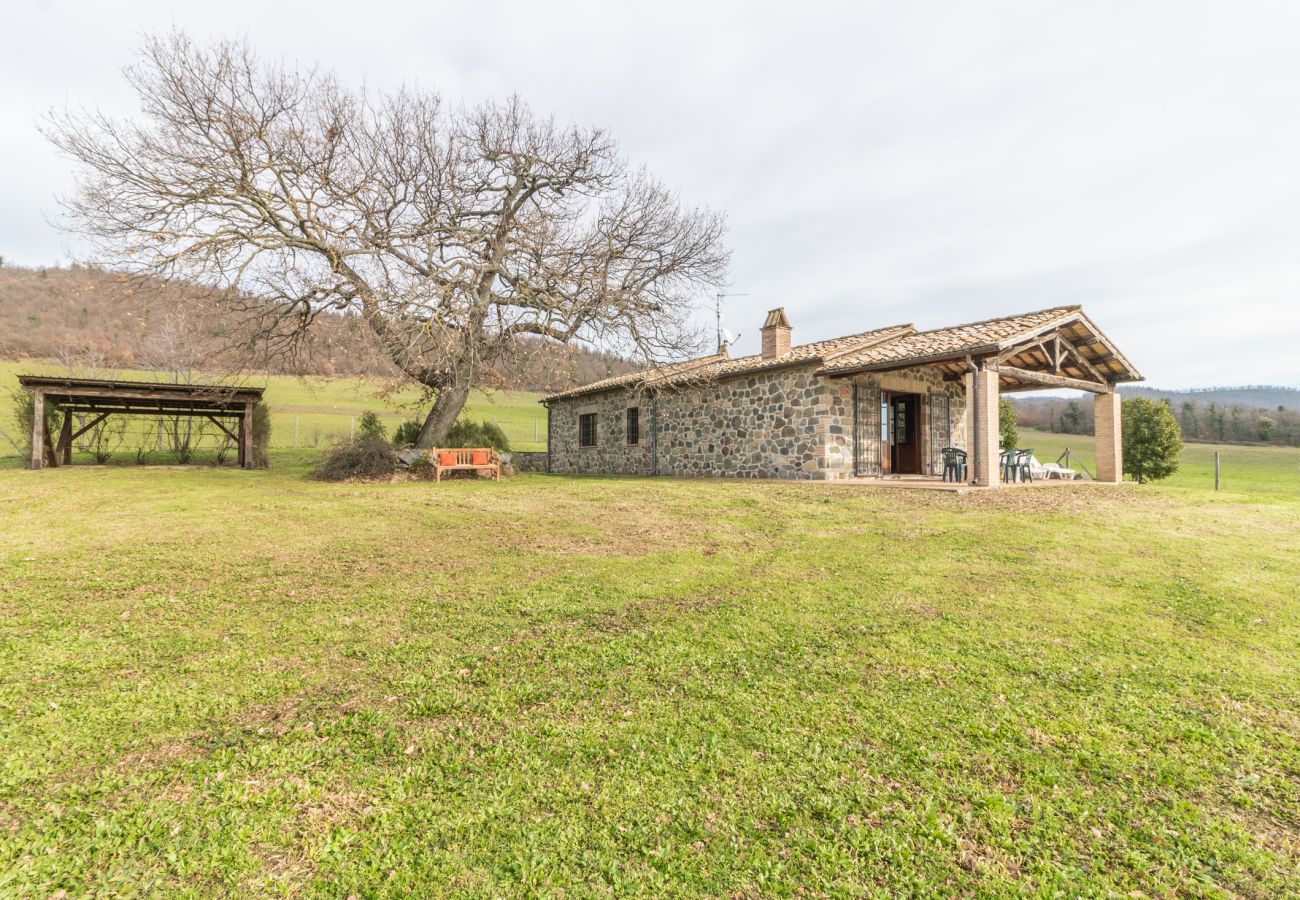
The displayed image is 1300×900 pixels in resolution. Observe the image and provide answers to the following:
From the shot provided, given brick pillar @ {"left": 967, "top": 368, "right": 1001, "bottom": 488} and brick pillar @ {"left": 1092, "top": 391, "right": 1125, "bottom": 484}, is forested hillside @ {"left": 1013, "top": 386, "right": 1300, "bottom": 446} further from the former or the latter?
brick pillar @ {"left": 967, "top": 368, "right": 1001, "bottom": 488}

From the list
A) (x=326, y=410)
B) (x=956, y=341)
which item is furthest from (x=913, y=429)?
(x=326, y=410)

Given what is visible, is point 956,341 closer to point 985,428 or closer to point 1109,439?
point 985,428

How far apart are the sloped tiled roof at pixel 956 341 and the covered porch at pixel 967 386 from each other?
0.02m

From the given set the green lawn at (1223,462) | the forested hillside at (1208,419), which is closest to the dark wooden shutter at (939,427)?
the green lawn at (1223,462)

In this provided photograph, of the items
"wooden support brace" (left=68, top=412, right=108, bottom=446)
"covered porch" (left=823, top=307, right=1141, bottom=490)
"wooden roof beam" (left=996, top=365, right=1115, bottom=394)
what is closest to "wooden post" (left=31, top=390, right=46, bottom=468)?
"wooden support brace" (left=68, top=412, right=108, bottom=446)

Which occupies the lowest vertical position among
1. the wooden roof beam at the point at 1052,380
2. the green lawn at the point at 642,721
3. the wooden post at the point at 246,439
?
the green lawn at the point at 642,721

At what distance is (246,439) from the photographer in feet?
47.2

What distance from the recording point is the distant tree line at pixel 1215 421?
132ft

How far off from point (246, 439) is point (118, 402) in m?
Answer: 2.94

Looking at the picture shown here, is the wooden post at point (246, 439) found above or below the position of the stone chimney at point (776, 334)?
below

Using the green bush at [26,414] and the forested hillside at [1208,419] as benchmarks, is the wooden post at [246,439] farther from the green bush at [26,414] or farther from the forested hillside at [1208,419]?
the forested hillside at [1208,419]

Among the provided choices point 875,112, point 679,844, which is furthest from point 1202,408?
point 679,844

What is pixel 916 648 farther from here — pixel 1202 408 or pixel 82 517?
pixel 1202 408

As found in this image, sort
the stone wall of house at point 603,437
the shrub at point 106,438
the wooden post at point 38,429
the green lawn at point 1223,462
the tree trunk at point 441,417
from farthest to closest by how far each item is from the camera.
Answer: the green lawn at point 1223,462 → the stone wall of house at point 603,437 → the shrub at point 106,438 → the tree trunk at point 441,417 → the wooden post at point 38,429
